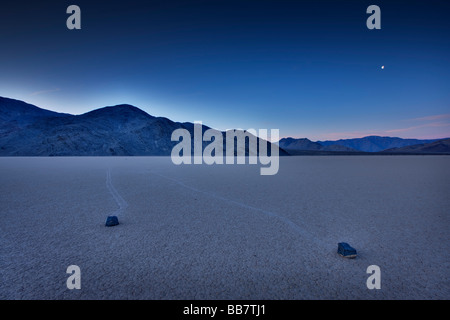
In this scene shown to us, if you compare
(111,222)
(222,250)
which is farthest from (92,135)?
(222,250)

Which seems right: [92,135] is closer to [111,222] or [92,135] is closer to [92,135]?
[92,135]

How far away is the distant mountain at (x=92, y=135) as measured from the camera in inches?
2842

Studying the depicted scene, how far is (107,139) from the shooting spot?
272 feet

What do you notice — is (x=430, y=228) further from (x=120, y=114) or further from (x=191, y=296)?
(x=120, y=114)

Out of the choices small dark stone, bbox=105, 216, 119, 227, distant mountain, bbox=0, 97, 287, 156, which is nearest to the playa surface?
small dark stone, bbox=105, 216, 119, 227

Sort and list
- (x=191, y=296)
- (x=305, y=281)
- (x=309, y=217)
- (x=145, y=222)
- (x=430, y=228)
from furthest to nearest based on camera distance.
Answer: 1. (x=309, y=217)
2. (x=145, y=222)
3. (x=430, y=228)
4. (x=305, y=281)
5. (x=191, y=296)

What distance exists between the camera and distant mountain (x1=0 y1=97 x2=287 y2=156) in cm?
7219

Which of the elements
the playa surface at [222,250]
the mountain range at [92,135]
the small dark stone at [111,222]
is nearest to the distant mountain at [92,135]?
the mountain range at [92,135]

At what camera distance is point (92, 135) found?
81.8 meters

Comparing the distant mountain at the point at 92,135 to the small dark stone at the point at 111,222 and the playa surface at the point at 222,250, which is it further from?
the small dark stone at the point at 111,222

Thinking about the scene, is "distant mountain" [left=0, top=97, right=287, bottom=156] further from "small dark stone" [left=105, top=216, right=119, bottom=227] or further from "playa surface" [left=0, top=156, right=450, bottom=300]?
"small dark stone" [left=105, top=216, right=119, bottom=227]
